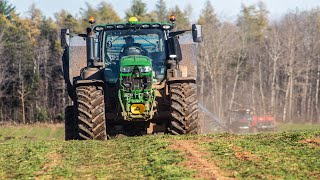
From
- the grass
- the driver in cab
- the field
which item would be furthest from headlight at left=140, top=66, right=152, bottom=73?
the grass

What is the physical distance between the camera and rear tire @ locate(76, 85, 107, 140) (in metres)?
14.0

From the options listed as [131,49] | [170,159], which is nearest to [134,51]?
[131,49]

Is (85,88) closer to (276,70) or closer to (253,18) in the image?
(276,70)

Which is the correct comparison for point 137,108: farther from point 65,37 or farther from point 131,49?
point 65,37

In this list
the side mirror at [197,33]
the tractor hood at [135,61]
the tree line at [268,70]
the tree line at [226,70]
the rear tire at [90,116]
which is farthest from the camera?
the tree line at [268,70]

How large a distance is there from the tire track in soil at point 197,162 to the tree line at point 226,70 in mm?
57636

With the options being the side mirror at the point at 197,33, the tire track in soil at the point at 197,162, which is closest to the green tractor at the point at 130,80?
the side mirror at the point at 197,33

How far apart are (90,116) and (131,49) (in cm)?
225

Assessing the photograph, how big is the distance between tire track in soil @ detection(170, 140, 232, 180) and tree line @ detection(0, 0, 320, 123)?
57.6 metres

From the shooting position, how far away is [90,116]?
45.9ft

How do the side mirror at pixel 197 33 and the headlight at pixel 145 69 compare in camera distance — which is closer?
A: the headlight at pixel 145 69

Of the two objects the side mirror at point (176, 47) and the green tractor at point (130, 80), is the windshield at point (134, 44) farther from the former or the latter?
the side mirror at point (176, 47)

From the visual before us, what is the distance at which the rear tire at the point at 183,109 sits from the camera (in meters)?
14.2

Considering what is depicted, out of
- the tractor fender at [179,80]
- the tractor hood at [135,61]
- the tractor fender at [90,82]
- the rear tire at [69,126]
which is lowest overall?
the rear tire at [69,126]
